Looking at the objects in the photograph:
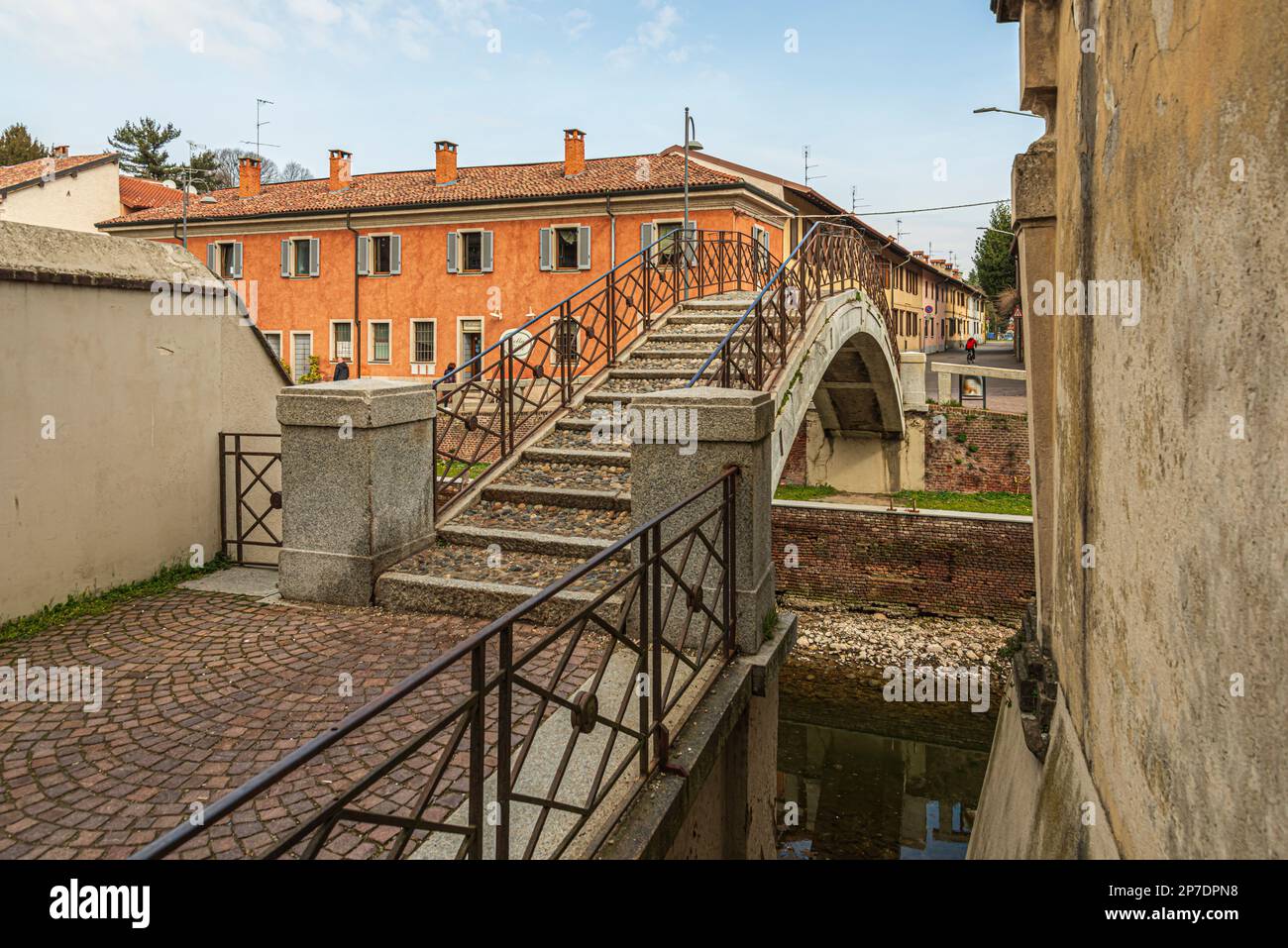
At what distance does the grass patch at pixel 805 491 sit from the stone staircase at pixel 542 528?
12.9 meters

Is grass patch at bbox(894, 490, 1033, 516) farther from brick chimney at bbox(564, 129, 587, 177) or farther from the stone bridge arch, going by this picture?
brick chimney at bbox(564, 129, 587, 177)

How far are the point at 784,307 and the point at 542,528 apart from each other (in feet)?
15.2

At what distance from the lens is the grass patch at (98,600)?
17.7 feet

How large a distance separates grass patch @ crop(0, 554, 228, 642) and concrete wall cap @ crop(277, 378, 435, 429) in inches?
66.3

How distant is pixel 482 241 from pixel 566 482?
23.3 metres

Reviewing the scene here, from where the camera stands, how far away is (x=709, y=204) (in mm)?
25078

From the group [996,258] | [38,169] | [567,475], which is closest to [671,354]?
[567,475]

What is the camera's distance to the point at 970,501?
2083 cm

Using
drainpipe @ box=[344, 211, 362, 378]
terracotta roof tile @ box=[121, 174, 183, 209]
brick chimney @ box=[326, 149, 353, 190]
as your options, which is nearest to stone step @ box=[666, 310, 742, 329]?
drainpipe @ box=[344, 211, 362, 378]

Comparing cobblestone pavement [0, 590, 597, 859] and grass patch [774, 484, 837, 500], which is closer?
cobblestone pavement [0, 590, 597, 859]

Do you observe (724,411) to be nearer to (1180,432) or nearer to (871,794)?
(1180,432)

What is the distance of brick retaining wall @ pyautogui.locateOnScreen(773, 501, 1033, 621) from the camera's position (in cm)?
1658

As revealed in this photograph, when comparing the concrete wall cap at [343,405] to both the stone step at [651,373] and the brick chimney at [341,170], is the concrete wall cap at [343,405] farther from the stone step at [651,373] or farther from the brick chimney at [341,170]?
the brick chimney at [341,170]
